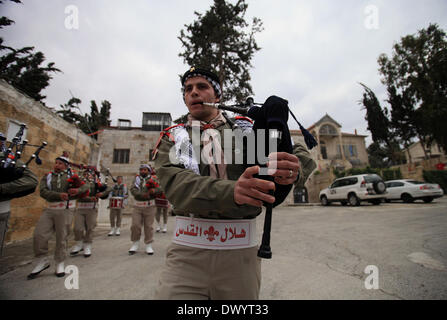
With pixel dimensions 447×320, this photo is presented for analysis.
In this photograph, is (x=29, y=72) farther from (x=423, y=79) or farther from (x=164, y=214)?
(x=423, y=79)

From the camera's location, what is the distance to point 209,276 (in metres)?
1.15

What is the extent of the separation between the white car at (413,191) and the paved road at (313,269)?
24.1 feet

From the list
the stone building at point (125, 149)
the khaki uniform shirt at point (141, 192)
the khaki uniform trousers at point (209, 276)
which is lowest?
the khaki uniform trousers at point (209, 276)

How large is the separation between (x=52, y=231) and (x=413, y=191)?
1605 cm

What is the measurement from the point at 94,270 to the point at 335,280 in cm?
424

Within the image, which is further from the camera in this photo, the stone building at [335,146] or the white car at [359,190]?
the stone building at [335,146]

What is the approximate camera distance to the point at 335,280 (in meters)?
2.95

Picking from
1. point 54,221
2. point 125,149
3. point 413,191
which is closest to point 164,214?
point 54,221

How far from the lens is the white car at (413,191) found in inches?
431

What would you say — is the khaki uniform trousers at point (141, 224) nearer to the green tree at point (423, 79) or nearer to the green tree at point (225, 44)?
the green tree at point (225, 44)

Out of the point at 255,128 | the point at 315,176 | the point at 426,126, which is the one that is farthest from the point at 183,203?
the point at 426,126

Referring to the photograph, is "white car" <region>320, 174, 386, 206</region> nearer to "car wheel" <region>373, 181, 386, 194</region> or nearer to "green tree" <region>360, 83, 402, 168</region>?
"car wheel" <region>373, 181, 386, 194</region>

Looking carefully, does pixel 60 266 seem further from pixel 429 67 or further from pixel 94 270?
pixel 429 67

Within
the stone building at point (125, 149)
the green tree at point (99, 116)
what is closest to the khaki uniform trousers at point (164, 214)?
the stone building at point (125, 149)
